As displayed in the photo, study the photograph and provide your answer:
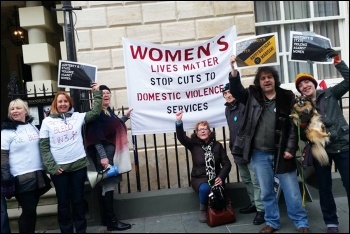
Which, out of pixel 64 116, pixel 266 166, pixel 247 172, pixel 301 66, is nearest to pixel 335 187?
pixel 247 172

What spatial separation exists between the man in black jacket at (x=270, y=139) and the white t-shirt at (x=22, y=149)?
7.67 feet

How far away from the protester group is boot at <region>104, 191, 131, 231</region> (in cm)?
42

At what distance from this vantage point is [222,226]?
5309mm

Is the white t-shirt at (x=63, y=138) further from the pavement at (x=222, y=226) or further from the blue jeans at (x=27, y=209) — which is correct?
the pavement at (x=222, y=226)

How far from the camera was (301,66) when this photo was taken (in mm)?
8602

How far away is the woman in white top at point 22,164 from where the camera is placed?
185 inches

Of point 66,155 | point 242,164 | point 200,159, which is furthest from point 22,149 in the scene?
point 242,164

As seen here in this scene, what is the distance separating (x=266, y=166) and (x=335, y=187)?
6.80 ft

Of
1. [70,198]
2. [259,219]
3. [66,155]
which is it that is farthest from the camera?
[259,219]

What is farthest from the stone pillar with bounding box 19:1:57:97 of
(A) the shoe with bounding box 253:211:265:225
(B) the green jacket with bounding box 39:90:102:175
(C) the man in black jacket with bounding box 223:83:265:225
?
(A) the shoe with bounding box 253:211:265:225

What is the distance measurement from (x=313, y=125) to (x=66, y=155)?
2.77m

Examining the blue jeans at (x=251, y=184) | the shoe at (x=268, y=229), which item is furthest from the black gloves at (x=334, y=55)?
the shoe at (x=268, y=229)

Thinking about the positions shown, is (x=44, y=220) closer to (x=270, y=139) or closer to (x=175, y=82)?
(x=175, y=82)

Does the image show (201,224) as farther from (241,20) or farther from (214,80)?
(241,20)
